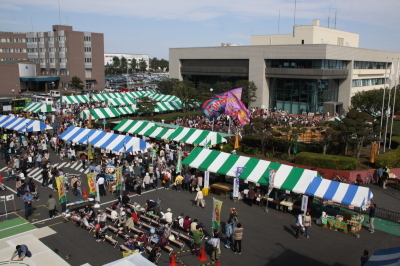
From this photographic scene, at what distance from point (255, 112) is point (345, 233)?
31892mm

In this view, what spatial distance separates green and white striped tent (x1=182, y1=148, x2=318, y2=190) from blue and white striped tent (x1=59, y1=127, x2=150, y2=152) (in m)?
4.88

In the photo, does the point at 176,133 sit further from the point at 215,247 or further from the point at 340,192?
the point at 215,247

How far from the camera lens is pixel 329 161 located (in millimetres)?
20703

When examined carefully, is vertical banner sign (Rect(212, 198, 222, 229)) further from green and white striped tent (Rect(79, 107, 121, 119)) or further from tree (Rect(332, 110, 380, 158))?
green and white striped tent (Rect(79, 107, 121, 119))

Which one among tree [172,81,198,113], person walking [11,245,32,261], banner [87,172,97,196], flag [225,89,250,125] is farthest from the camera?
tree [172,81,198,113]

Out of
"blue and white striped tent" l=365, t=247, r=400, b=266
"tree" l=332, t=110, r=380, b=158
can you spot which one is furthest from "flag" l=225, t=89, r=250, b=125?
"blue and white striped tent" l=365, t=247, r=400, b=266

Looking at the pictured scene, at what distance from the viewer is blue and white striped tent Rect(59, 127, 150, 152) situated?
74.2 ft

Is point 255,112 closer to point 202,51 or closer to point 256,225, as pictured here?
point 202,51

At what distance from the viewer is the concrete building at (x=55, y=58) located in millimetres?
75000

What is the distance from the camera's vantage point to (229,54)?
51906mm

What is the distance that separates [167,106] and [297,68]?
57.1 ft

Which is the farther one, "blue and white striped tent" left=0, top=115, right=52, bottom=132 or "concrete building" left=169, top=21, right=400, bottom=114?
"concrete building" left=169, top=21, right=400, bottom=114

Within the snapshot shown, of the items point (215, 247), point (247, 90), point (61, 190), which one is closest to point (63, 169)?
point (61, 190)

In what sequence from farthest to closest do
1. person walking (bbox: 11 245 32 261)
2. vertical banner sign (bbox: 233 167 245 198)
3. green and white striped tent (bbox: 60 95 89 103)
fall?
green and white striped tent (bbox: 60 95 89 103)
vertical banner sign (bbox: 233 167 245 198)
person walking (bbox: 11 245 32 261)
